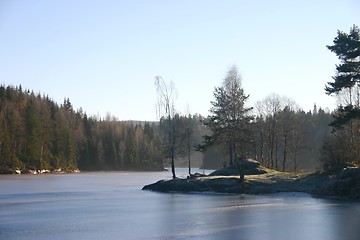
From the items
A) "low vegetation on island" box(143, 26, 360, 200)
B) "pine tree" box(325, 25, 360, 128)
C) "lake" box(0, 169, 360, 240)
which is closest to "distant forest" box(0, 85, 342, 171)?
"low vegetation on island" box(143, 26, 360, 200)

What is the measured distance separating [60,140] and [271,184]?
2971 inches

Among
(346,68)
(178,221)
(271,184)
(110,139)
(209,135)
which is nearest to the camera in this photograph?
(178,221)

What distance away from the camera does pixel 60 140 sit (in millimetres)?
107812

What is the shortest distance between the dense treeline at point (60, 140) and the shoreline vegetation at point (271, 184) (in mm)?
25339

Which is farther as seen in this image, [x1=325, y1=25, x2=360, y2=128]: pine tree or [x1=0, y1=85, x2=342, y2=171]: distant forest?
[x1=0, y1=85, x2=342, y2=171]: distant forest

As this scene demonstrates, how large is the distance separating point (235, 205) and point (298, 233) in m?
11.4

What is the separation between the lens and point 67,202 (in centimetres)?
3209

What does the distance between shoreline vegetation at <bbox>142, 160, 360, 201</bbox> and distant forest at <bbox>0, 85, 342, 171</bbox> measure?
20.7ft

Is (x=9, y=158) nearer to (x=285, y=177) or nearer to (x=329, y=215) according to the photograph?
(x=285, y=177)

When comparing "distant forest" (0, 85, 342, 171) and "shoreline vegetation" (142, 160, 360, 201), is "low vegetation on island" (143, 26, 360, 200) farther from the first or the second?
"distant forest" (0, 85, 342, 171)

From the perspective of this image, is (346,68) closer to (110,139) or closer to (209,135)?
(209,135)

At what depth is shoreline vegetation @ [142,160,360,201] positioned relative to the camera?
3494 centimetres

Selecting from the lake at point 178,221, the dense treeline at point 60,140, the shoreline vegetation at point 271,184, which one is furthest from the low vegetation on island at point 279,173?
the dense treeline at point 60,140

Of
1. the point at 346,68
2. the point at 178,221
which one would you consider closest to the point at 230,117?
the point at 346,68
